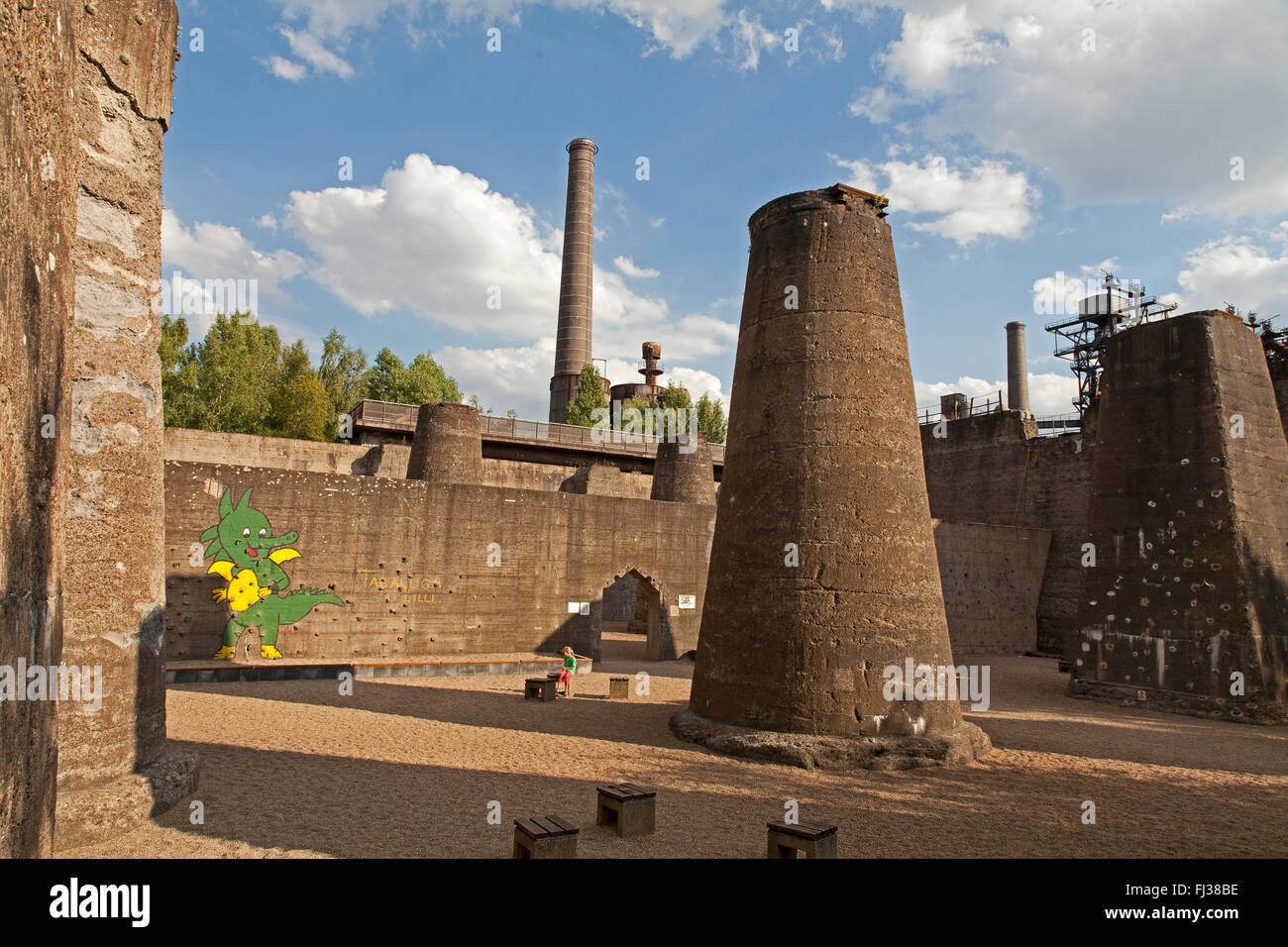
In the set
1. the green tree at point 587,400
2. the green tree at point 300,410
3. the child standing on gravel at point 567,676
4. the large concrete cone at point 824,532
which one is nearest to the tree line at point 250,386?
the green tree at point 300,410

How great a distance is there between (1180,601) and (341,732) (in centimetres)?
1386

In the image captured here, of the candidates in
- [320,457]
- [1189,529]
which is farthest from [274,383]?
[1189,529]

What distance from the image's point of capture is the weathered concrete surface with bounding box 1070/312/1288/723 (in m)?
13.3

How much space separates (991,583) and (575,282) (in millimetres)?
34563

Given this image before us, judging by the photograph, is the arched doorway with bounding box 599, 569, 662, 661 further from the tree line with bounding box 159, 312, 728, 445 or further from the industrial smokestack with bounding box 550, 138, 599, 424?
the industrial smokestack with bounding box 550, 138, 599, 424

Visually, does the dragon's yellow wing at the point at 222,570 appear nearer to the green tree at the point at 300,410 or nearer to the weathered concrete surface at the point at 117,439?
the weathered concrete surface at the point at 117,439

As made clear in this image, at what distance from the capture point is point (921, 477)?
32.0ft

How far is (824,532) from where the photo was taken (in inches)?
359

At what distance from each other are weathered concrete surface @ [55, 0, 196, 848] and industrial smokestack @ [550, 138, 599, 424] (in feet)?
142

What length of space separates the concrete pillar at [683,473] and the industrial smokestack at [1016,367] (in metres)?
24.0

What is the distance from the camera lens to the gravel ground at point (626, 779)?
6066mm

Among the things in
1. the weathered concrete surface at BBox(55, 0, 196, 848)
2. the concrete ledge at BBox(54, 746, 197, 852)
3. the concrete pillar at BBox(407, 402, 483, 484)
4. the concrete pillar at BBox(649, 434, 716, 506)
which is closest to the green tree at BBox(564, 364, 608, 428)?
the concrete pillar at BBox(649, 434, 716, 506)
